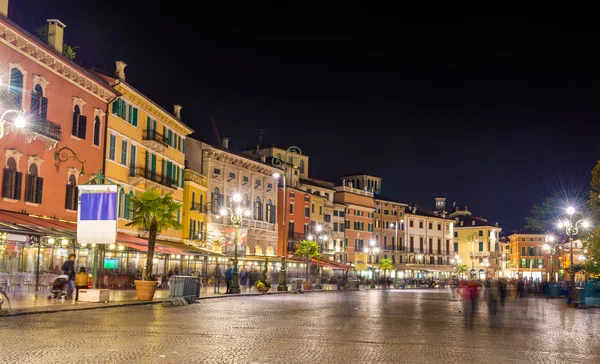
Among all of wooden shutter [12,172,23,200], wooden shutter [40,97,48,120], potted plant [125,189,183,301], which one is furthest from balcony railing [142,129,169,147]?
wooden shutter [12,172,23,200]

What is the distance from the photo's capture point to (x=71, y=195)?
3672 cm

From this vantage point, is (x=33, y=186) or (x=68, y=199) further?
(x=68, y=199)

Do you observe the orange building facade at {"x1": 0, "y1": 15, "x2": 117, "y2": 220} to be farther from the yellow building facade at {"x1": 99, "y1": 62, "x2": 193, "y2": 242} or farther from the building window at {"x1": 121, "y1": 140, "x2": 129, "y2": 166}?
the building window at {"x1": 121, "y1": 140, "x2": 129, "y2": 166}

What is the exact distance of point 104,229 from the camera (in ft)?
79.6

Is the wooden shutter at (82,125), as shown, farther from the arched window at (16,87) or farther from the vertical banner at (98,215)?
the vertical banner at (98,215)

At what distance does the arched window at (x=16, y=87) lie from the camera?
30.6 metres

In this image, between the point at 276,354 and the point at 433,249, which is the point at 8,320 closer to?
the point at 276,354

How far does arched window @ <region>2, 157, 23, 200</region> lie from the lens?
30875 millimetres

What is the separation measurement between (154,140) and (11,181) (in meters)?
16.9

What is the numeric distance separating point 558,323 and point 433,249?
98.3m

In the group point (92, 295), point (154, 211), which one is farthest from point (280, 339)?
point (154, 211)

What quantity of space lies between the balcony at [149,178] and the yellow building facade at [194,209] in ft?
14.4

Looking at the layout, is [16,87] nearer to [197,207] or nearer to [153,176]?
[153,176]

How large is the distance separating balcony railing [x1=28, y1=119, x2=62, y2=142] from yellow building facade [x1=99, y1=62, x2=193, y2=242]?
6.93m
